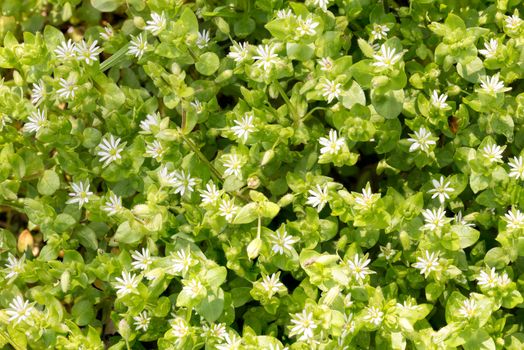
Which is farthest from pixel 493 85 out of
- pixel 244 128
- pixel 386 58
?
pixel 244 128

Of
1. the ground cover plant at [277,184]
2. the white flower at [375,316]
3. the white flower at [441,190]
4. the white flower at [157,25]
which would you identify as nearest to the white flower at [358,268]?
the ground cover plant at [277,184]

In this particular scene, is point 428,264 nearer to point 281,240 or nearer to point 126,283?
point 281,240

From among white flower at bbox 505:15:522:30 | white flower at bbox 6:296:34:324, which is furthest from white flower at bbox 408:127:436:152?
white flower at bbox 6:296:34:324

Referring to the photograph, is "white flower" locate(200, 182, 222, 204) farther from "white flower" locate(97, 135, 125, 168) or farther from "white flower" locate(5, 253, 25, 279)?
"white flower" locate(5, 253, 25, 279)

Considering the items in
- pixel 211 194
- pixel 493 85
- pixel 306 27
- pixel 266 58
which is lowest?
pixel 211 194

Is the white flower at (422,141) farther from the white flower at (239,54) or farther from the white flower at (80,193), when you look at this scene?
the white flower at (80,193)

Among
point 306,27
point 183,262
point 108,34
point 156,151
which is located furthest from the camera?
point 108,34
